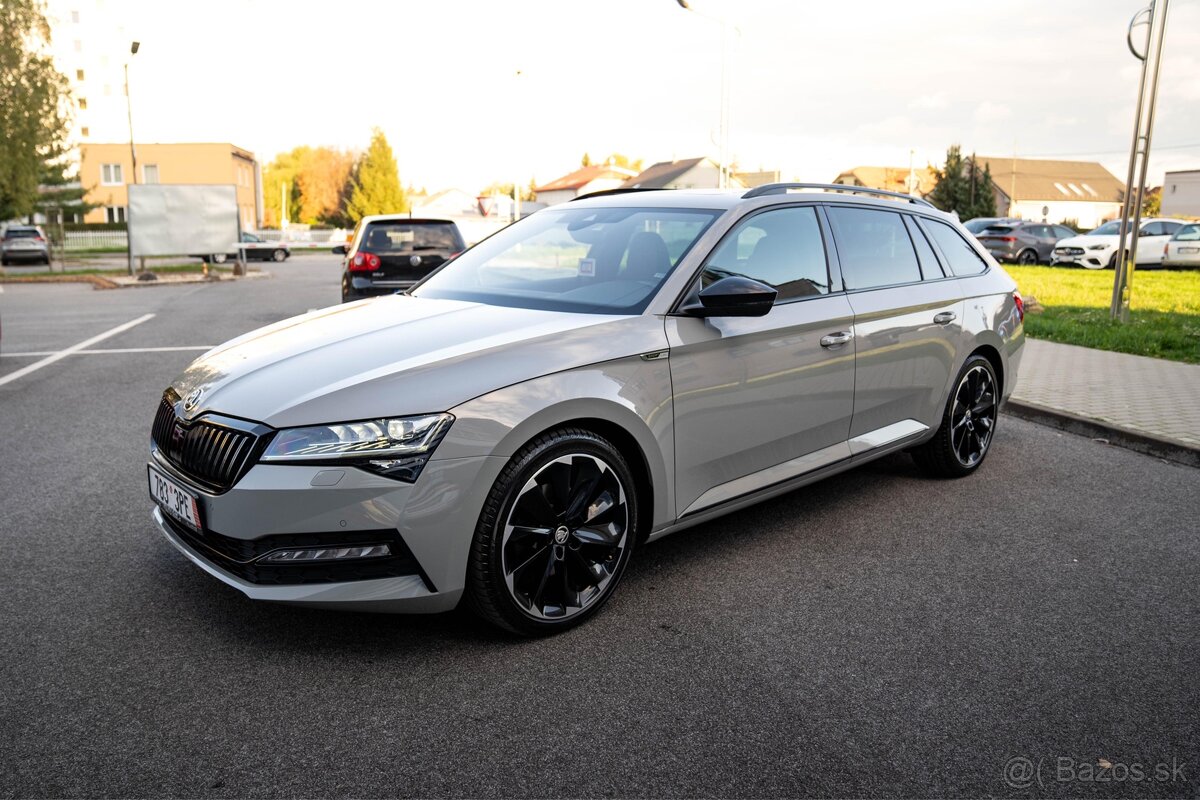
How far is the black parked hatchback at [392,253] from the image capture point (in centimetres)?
1166

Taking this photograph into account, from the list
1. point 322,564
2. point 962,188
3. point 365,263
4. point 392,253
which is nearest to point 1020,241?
point 392,253

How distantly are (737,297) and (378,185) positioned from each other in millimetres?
83085

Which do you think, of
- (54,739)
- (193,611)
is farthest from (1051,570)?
(54,739)

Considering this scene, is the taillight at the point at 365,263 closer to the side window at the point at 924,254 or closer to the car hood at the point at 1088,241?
the side window at the point at 924,254

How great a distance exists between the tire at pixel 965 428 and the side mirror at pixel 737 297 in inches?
87.4

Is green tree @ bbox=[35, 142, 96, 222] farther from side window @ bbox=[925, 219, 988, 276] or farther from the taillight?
side window @ bbox=[925, 219, 988, 276]

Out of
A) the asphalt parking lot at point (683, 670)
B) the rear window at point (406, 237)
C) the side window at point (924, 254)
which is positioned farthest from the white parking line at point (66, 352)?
the side window at point (924, 254)

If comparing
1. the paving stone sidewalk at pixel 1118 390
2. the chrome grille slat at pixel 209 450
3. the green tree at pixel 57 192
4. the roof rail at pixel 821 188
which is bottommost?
the paving stone sidewalk at pixel 1118 390

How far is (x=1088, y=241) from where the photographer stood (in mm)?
26406

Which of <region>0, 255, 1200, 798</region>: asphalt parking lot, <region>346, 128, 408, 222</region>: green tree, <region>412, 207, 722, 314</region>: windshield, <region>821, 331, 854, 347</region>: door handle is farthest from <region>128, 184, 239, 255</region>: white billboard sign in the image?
<region>346, 128, 408, 222</region>: green tree

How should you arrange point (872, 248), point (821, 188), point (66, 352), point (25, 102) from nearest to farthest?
point (821, 188), point (872, 248), point (66, 352), point (25, 102)

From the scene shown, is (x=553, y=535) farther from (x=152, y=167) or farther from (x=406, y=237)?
(x=152, y=167)

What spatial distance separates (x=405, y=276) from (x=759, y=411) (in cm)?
847

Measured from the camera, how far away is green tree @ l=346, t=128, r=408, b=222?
82.1 metres
